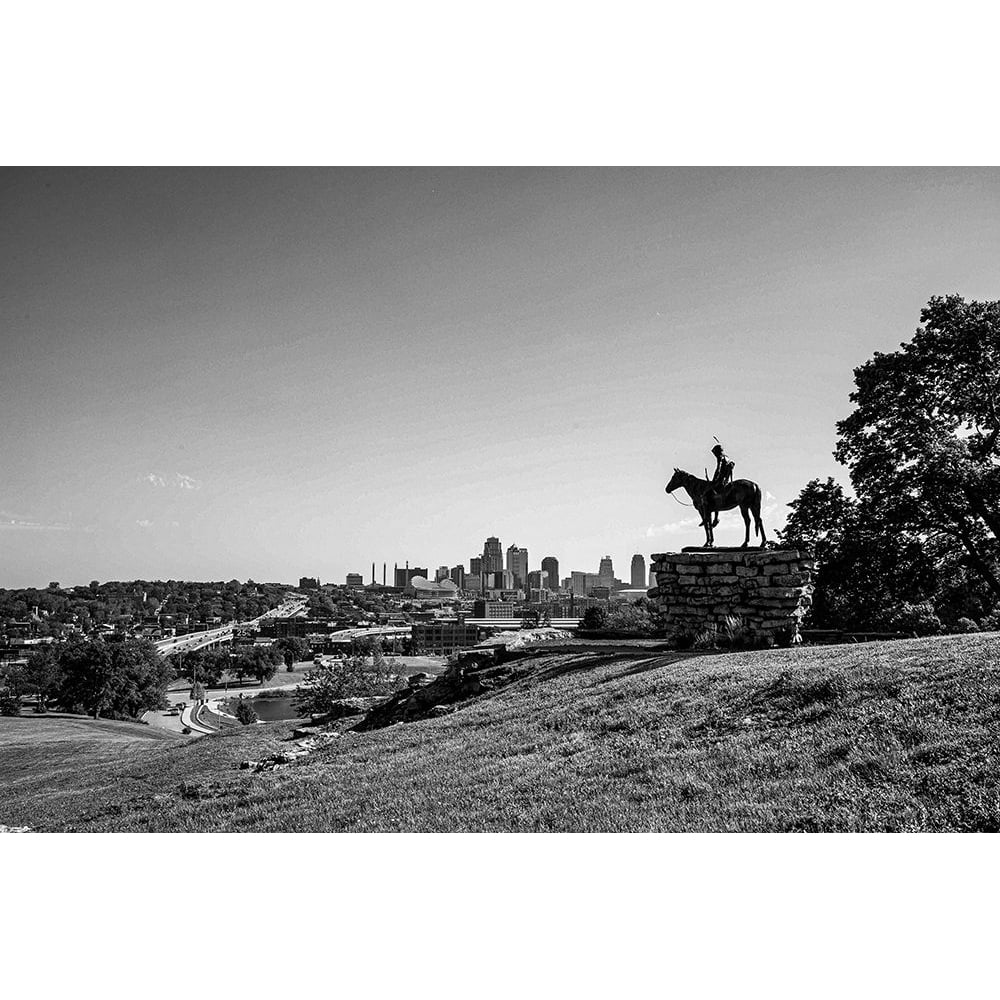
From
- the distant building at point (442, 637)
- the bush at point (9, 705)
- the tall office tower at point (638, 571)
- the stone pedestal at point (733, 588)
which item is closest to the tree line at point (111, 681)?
the bush at point (9, 705)

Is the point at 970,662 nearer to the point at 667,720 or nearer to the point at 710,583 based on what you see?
the point at 667,720

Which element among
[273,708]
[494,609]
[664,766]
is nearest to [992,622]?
[664,766]

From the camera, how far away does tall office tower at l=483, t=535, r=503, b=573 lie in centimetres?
12536

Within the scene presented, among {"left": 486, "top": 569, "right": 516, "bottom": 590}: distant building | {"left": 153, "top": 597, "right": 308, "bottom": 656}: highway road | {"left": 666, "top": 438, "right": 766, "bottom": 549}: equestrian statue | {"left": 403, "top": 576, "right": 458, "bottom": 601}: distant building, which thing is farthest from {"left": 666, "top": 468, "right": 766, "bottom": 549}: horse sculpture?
{"left": 403, "top": 576, "right": 458, "bottom": 601}: distant building

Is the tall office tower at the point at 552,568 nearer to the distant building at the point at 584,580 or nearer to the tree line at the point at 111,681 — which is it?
the distant building at the point at 584,580

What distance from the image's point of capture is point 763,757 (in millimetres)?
5418

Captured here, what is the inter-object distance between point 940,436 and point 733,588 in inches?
235

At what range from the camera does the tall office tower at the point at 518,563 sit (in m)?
122

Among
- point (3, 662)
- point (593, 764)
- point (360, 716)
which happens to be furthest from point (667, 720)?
point (3, 662)

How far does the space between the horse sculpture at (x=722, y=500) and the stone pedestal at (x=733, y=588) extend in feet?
1.94

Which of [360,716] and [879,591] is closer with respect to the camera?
[360,716]

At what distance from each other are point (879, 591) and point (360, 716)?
1130cm

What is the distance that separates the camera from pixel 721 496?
12773mm

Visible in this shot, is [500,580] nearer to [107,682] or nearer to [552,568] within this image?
[552,568]
